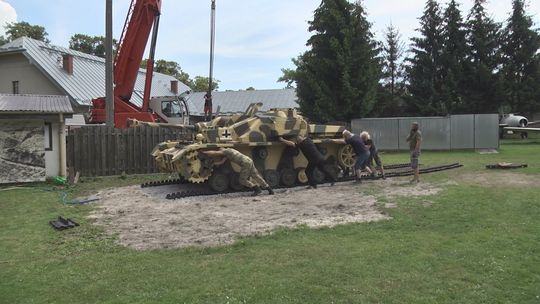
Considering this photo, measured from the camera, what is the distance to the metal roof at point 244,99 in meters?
50.1

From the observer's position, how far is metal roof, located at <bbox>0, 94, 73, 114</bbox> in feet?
49.1

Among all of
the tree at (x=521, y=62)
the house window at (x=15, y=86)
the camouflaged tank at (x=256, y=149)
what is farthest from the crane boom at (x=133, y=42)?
the tree at (x=521, y=62)

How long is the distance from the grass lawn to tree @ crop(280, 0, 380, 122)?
22.3 meters

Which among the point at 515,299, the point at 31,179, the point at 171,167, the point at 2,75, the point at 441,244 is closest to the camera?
the point at 515,299

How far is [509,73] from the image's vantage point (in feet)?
127

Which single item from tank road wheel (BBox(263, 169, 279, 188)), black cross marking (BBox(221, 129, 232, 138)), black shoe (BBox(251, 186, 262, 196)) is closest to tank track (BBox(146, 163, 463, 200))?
tank road wheel (BBox(263, 169, 279, 188))

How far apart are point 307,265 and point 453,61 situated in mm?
33066

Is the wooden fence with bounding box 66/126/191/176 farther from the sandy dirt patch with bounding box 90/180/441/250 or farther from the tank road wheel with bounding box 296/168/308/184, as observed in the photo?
the tank road wheel with bounding box 296/168/308/184

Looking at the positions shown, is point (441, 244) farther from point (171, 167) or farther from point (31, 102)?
point (31, 102)

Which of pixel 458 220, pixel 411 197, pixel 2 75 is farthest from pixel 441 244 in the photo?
pixel 2 75

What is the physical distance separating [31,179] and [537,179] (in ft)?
48.2

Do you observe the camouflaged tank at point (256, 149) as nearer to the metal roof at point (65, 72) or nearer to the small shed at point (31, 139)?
the small shed at point (31, 139)

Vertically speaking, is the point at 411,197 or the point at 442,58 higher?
the point at 442,58

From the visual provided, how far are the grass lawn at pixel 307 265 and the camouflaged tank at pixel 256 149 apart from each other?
4.09 metres
